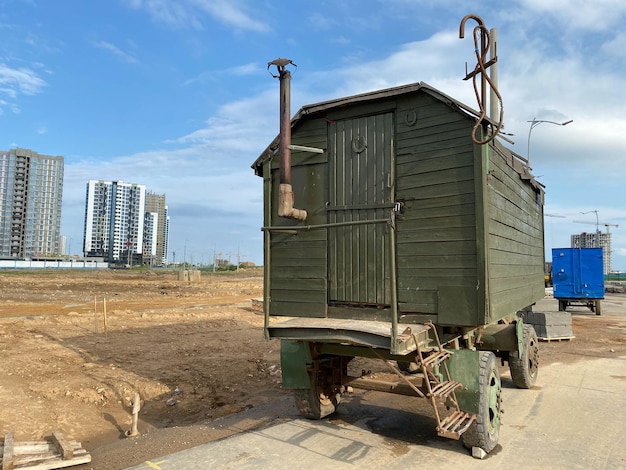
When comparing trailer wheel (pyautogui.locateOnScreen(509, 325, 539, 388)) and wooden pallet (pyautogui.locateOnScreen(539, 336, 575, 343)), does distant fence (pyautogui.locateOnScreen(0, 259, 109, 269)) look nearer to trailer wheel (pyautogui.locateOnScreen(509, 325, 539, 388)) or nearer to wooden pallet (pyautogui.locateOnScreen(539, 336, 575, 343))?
wooden pallet (pyautogui.locateOnScreen(539, 336, 575, 343))

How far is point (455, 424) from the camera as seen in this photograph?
4.56 metres

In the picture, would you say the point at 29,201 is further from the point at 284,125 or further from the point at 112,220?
the point at 284,125

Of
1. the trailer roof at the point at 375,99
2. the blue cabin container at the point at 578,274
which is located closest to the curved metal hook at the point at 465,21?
the trailer roof at the point at 375,99

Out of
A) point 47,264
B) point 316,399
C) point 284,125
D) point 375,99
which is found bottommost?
point 316,399

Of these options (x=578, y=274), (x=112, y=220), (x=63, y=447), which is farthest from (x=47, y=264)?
(x=63, y=447)

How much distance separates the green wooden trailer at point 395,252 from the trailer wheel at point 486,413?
0.02 meters

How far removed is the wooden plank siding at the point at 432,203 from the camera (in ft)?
16.9

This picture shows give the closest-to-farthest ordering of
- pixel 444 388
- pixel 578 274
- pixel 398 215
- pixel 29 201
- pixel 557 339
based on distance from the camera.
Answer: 1. pixel 444 388
2. pixel 398 215
3. pixel 557 339
4. pixel 578 274
5. pixel 29 201

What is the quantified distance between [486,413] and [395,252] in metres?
2.09

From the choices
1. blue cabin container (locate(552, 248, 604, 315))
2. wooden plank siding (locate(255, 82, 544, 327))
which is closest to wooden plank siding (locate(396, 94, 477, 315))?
wooden plank siding (locate(255, 82, 544, 327))

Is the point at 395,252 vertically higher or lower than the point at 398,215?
lower

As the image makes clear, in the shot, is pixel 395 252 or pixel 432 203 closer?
pixel 432 203

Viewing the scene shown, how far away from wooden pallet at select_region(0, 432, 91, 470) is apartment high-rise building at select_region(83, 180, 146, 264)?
129 metres

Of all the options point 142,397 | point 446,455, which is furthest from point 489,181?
point 142,397
